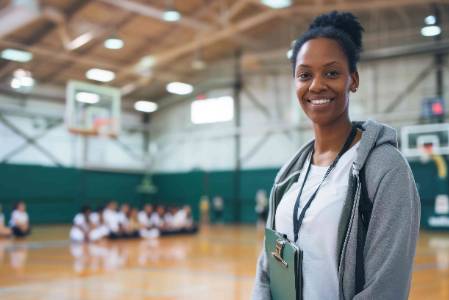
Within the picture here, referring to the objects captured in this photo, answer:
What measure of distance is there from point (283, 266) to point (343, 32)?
0.76 metres

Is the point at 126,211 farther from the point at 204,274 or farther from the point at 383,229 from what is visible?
the point at 383,229

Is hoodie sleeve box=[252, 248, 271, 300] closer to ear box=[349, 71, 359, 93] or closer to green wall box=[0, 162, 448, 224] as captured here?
ear box=[349, 71, 359, 93]

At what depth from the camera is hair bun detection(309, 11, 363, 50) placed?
1.49 meters

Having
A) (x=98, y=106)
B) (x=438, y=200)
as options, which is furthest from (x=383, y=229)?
(x=438, y=200)

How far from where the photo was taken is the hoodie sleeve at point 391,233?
1189 mm

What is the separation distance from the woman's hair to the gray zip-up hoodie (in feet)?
0.95

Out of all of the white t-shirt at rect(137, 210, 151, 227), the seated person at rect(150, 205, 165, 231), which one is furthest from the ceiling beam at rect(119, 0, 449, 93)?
the white t-shirt at rect(137, 210, 151, 227)

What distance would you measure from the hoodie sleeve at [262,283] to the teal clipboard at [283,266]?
0.11ft

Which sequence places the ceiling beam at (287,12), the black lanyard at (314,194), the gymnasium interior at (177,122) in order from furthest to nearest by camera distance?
the ceiling beam at (287,12) → the gymnasium interior at (177,122) → the black lanyard at (314,194)

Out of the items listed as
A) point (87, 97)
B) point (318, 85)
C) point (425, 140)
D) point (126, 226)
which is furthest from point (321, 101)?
point (425, 140)

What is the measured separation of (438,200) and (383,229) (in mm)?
17757

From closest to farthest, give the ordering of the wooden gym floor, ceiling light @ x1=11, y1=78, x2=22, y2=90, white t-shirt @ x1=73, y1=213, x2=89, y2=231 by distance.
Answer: the wooden gym floor → white t-shirt @ x1=73, y1=213, x2=89, y2=231 → ceiling light @ x1=11, y1=78, x2=22, y2=90

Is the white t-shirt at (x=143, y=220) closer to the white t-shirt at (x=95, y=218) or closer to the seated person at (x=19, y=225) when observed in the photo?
the white t-shirt at (x=95, y=218)

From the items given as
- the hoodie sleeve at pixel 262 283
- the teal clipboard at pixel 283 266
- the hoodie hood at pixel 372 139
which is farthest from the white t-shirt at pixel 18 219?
the hoodie hood at pixel 372 139
